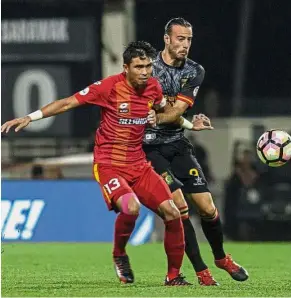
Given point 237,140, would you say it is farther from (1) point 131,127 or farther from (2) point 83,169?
(1) point 131,127

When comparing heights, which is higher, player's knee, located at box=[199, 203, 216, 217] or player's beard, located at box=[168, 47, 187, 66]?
player's beard, located at box=[168, 47, 187, 66]

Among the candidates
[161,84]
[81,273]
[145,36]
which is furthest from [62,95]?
[161,84]

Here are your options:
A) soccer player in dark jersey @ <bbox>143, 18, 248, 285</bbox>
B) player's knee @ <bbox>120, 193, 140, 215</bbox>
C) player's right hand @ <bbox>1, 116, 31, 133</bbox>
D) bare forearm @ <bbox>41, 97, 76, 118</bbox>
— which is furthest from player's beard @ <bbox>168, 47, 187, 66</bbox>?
player's right hand @ <bbox>1, 116, 31, 133</bbox>

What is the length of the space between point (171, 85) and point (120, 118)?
75 cm

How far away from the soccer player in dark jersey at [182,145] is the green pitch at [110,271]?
403 millimetres

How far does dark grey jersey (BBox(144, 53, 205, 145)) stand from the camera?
1023cm

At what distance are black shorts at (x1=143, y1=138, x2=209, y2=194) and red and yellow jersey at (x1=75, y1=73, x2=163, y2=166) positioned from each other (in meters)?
0.43

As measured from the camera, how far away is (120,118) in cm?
971

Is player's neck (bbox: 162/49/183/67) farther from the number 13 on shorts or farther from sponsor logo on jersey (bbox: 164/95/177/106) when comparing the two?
the number 13 on shorts

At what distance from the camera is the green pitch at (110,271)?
9.24 meters

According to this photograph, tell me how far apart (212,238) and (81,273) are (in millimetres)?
1648

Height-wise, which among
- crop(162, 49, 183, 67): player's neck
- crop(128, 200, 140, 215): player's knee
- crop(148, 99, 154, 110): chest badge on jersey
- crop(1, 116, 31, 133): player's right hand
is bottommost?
crop(128, 200, 140, 215): player's knee

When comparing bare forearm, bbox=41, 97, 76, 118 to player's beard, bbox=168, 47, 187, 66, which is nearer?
bare forearm, bbox=41, 97, 76, 118

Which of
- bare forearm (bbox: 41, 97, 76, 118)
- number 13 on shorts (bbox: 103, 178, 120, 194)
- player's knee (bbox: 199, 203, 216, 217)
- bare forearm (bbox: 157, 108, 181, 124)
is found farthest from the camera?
player's knee (bbox: 199, 203, 216, 217)
